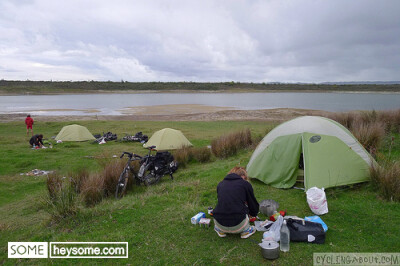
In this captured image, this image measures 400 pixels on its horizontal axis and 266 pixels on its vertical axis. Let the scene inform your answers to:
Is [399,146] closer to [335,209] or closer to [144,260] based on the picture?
[335,209]

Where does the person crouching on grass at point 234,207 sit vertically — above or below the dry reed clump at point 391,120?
below

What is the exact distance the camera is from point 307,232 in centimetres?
491

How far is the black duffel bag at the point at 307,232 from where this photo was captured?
191 inches

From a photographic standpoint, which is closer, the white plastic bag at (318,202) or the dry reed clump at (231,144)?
the white plastic bag at (318,202)

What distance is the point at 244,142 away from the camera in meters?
14.0

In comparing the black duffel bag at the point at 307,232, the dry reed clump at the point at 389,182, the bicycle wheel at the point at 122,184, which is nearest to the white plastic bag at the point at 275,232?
the black duffel bag at the point at 307,232

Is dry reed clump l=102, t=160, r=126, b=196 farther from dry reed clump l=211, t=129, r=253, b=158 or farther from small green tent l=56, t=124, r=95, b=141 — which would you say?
small green tent l=56, t=124, r=95, b=141

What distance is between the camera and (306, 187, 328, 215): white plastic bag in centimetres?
588

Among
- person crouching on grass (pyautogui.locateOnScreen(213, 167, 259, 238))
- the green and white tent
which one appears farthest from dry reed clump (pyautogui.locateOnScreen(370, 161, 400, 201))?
person crouching on grass (pyautogui.locateOnScreen(213, 167, 259, 238))

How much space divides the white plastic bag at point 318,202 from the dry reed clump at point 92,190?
5.39m

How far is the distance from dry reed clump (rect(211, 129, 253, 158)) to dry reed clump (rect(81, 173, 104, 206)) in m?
6.07

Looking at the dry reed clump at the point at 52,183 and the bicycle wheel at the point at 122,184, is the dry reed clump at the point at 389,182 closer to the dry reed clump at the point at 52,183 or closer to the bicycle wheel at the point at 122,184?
the bicycle wheel at the point at 122,184

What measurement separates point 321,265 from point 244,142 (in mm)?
9878

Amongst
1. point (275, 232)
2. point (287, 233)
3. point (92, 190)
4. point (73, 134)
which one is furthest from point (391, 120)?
point (73, 134)
